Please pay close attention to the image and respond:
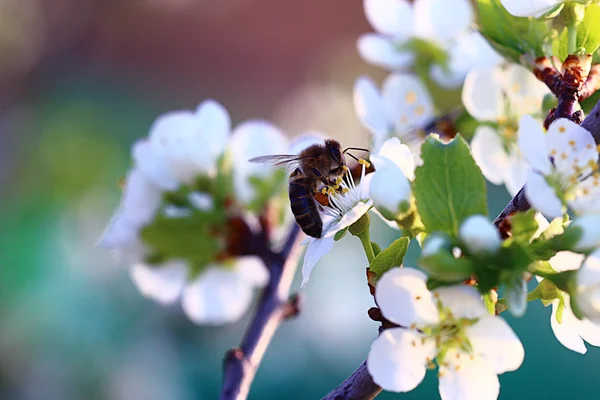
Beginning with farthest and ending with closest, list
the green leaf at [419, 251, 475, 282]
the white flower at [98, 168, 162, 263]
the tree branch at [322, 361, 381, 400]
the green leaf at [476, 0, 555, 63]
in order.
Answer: the white flower at [98, 168, 162, 263], the green leaf at [476, 0, 555, 63], the tree branch at [322, 361, 381, 400], the green leaf at [419, 251, 475, 282]

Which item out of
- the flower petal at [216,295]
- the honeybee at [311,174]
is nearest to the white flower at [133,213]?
the flower petal at [216,295]

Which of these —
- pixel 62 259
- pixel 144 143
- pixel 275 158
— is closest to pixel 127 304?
pixel 62 259

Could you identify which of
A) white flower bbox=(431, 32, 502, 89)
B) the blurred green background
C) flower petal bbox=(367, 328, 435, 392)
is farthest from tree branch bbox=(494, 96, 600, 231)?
the blurred green background

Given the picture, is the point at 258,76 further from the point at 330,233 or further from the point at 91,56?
the point at 330,233

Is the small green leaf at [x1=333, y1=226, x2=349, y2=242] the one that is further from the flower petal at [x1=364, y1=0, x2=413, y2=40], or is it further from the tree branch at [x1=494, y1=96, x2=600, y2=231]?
the flower petal at [x1=364, y1=0, x2=413, y2=40]

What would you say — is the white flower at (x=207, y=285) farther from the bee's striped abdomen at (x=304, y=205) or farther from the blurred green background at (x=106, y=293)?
the blurred green background at (x=106, y=293)

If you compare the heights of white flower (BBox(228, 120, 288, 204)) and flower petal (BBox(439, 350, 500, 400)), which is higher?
white flower (BBox(228, 120, 288, 204))
